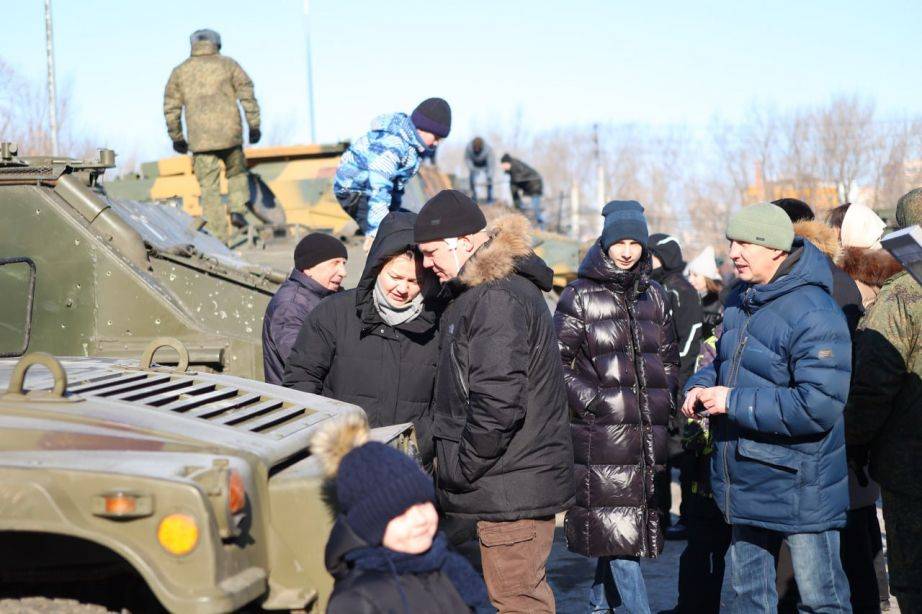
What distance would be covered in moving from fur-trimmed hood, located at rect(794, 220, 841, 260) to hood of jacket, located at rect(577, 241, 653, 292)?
699 millimetres

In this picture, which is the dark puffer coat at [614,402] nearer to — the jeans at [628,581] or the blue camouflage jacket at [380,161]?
the jeans at [628,581]

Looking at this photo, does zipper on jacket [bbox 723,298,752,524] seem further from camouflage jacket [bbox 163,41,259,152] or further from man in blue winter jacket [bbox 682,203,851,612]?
camouflage jacket [bbox 163,41,259,152]

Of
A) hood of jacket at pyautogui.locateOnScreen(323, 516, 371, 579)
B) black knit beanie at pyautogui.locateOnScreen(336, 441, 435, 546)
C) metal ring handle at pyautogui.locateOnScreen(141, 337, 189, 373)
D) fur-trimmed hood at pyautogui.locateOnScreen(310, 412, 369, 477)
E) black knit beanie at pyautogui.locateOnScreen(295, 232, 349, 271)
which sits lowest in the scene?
hood of jacket at pyautogui.locateOnScreen(323, 516, 371, 579)

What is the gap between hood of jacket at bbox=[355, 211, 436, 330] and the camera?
4.35 meters

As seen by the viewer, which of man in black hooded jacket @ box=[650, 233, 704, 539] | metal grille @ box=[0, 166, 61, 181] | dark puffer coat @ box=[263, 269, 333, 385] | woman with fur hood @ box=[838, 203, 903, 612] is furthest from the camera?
man in black hooded jacket @ box=[650, 233, 704, 539]

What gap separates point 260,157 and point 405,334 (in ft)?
27.7

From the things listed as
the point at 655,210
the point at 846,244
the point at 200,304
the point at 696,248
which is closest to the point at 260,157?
the point at 200,304

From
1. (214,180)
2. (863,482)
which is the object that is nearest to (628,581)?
(863,482)

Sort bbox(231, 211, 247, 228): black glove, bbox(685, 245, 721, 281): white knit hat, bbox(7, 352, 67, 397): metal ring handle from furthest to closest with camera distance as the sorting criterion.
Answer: bbox(231, 211, 247, 228): black glove, bbox(685, 245, 721, 281): white knit hat, bbox(7, 352, 67, 397): metal ring handle

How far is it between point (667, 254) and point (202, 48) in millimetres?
5152

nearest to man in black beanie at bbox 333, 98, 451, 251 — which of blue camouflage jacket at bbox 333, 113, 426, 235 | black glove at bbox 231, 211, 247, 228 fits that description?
blue camouflage jacket at bbox 333, 113, 426, 235

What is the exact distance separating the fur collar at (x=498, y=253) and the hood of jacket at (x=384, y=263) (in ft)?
1.43

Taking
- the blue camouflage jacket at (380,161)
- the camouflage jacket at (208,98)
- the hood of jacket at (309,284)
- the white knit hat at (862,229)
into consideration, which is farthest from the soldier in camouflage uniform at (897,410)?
the camouflage jacket at (208,98)

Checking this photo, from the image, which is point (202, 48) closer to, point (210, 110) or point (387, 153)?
point (210, 110)
